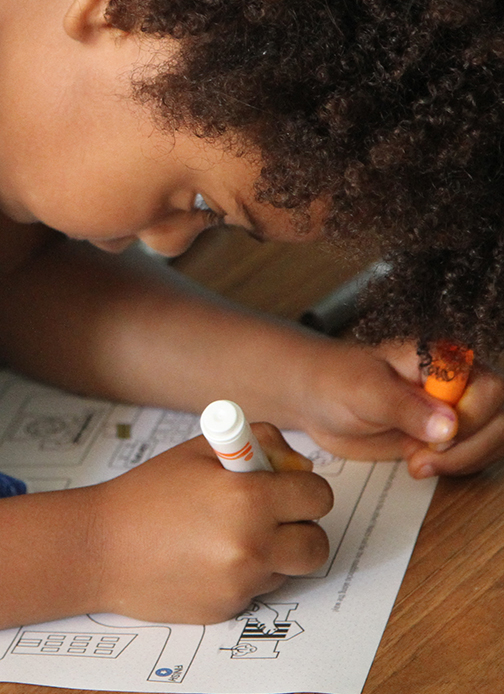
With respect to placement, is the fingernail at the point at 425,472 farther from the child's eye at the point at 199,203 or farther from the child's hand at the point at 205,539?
the child's eye at the point at 199,203

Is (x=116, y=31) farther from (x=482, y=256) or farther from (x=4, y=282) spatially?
(x=4, y=282)

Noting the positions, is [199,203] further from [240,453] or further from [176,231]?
[240,453]

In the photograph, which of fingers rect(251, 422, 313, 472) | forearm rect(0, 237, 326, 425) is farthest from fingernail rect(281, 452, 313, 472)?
forearm rect(0, 237, 326, 425)

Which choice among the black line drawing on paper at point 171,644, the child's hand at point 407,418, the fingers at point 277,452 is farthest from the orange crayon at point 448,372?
the black line drawing on paper at point 171,644

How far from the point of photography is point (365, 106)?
1.33 ft

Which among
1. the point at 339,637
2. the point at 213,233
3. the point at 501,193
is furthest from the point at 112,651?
the point at 213,233

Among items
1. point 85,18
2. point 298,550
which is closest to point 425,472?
point 298,550

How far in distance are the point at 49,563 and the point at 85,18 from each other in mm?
341

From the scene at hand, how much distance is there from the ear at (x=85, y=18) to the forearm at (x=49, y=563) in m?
0.30

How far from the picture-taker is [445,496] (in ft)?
1.90

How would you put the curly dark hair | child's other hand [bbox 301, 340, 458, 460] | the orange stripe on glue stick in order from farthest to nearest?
child's other hand [bbox 301, 340, 458, 460]
the orange stripe on glue stick
the curly dark hair

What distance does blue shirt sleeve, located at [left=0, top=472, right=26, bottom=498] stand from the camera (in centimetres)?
59

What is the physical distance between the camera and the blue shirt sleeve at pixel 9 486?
593mm

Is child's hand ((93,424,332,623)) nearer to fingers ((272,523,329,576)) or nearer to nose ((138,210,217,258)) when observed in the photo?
fingers ((272,523,329,576))
